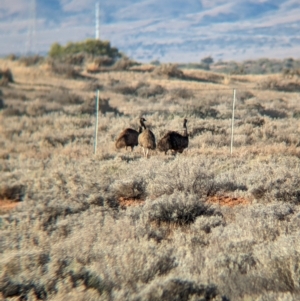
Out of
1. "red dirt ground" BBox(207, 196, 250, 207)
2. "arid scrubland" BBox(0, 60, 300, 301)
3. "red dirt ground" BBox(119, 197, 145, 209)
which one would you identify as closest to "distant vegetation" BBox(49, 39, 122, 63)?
"arid scrubland" BBox(0, 60, 300, 301)

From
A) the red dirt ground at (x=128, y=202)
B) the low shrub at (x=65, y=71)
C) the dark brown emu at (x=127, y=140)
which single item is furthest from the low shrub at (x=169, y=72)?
the red dirt ground at (x=128, y=202)

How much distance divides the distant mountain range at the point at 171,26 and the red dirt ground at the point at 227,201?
68.1 metres

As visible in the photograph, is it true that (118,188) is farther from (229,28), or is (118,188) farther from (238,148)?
(229,28)

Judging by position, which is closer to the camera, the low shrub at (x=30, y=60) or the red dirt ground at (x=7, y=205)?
the red dirt ground at (x=7, y=205)

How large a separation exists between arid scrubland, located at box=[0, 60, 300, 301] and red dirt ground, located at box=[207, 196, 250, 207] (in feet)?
0.12

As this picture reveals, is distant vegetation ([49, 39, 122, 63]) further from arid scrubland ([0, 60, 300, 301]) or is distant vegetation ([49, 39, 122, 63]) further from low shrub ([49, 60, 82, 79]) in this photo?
arid scrubland ([0, 60, 300, 301])

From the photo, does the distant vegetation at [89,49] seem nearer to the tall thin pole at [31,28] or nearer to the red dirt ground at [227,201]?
the tall thin pole at [31,28]

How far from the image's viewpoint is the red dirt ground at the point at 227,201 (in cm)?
1122

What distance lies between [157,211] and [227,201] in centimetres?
199

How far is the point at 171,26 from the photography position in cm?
14012

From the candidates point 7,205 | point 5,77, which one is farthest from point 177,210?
point 5,77

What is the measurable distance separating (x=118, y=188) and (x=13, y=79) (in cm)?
2698

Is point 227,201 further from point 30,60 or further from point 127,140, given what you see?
point 30,60

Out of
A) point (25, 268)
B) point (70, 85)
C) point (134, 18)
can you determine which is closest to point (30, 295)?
point (25, 268)
